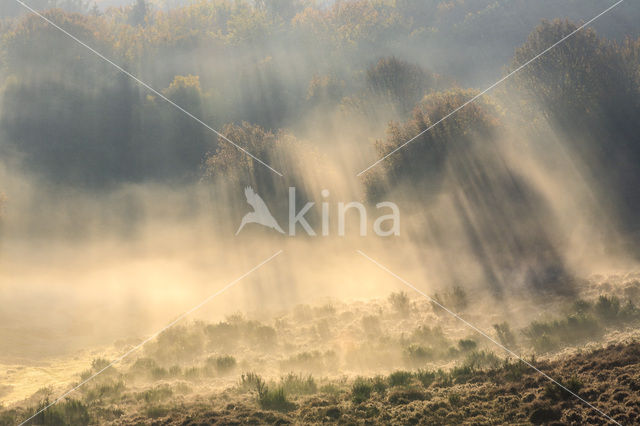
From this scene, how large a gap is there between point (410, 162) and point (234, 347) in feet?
76.1

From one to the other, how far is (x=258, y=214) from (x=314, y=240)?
7316 mm

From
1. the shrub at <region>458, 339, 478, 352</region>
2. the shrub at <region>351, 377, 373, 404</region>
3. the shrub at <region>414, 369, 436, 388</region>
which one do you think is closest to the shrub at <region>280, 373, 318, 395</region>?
the shrub at <region>351, 377, 373, 404</region>

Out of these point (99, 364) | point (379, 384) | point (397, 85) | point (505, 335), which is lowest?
point (505, 335)

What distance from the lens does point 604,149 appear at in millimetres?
33969

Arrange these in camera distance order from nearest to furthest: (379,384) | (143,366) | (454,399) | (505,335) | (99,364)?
(454,399) → (379,384) → (505,335) → (143,366) → (99,364)

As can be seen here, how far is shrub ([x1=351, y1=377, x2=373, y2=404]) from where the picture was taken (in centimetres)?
1153

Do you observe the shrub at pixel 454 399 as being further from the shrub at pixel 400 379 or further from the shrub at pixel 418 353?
the shrub at pixel 418 353

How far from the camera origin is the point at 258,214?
39.0 metres

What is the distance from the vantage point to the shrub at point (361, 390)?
37.8 feet

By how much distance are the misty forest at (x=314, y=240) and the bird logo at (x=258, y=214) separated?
0.22m

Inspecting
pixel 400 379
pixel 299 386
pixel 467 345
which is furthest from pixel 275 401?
pixel 467 345

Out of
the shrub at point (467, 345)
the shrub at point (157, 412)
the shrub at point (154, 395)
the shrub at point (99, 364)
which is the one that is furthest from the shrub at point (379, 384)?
the shrub at point (99, 364)

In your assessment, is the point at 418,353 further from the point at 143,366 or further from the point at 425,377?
the point at 143,366

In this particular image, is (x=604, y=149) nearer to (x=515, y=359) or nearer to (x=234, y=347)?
(x=515, y=359)
